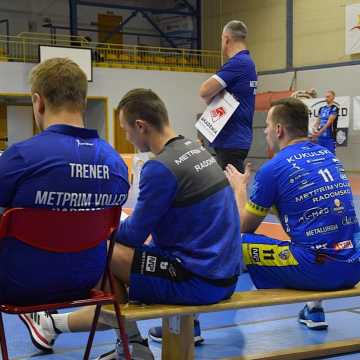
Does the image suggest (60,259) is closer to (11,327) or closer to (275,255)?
(275,255)

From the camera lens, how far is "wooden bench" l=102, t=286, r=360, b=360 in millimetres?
2606

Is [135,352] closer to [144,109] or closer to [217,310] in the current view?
[217,310]

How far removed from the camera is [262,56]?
20.0 meters

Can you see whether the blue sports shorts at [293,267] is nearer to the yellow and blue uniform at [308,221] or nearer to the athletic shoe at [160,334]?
the yellow and blue uniform at [308,221]

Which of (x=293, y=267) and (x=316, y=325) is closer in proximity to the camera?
(x=293, y=267)

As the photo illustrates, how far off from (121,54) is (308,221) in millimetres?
17764

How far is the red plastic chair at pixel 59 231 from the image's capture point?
81.9 inches

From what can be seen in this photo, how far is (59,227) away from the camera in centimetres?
215

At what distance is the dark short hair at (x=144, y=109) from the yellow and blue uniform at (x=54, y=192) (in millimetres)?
439

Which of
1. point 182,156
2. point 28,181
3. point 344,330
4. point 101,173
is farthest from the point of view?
point 344,330

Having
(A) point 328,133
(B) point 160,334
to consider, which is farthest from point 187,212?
A: (A) point 328,133

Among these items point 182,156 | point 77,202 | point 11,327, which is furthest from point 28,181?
point 11,327

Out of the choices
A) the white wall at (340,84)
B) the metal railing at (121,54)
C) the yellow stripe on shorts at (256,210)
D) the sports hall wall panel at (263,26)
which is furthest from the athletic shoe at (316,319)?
the sports hall wall panel at (263,26)

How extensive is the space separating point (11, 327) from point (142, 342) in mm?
1047
